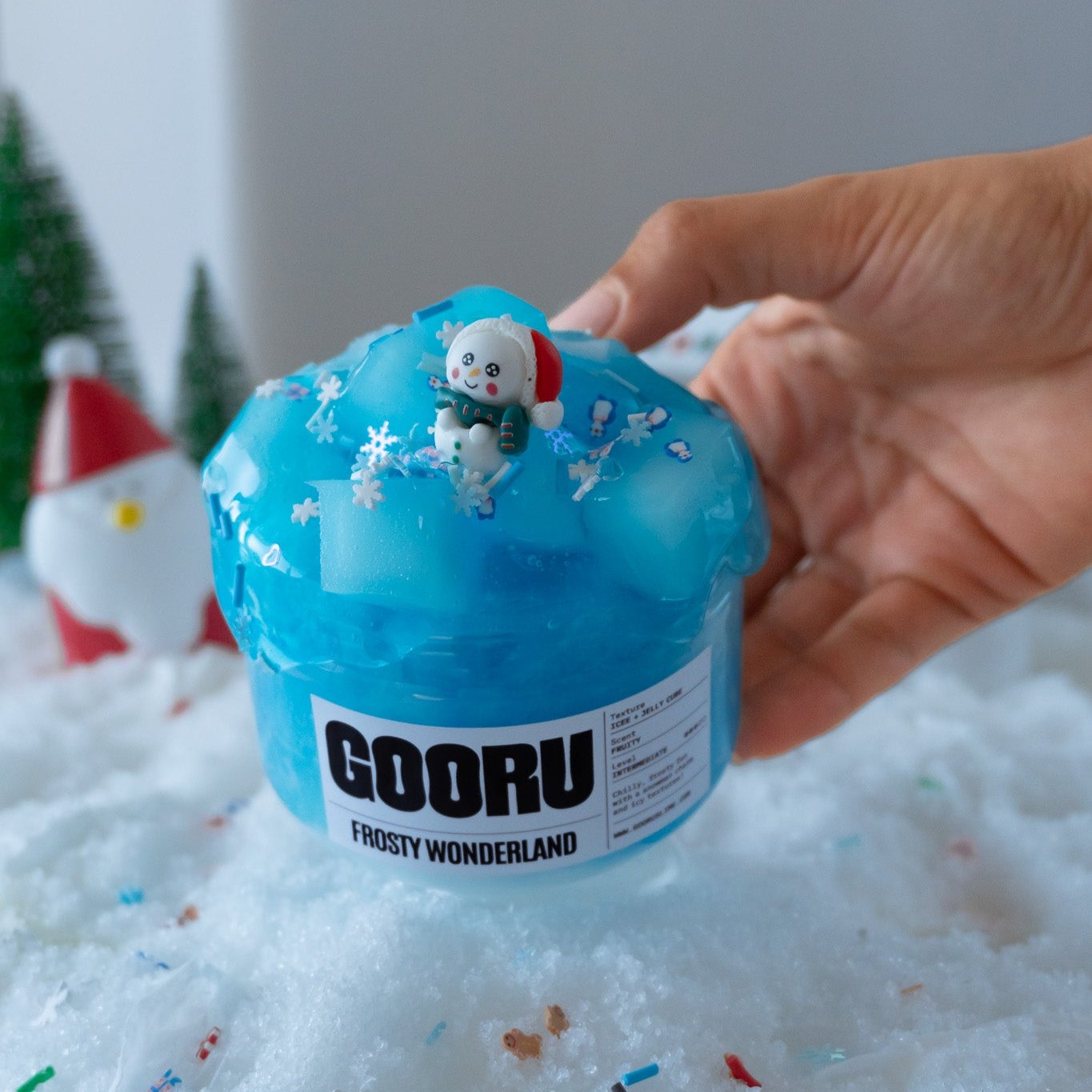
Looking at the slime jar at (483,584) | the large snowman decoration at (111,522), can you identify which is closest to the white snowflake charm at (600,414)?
the slime jar at (483,584)

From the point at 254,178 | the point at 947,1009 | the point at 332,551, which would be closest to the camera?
the point at 332,551

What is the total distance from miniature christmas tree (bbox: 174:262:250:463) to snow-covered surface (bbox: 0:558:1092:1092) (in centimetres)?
48

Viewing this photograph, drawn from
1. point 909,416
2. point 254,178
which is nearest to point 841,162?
point 909,416

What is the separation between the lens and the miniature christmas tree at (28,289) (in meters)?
1.27

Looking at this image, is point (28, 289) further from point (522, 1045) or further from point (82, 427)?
point (522, 1045)

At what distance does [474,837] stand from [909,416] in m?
0.52

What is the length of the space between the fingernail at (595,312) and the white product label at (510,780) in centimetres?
23

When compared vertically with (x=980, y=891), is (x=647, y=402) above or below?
above

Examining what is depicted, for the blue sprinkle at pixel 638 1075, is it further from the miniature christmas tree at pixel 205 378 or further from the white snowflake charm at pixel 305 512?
the miniature christmas tree at pixel 205 378

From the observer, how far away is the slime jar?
1.95 ft

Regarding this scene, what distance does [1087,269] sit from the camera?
0.83 m

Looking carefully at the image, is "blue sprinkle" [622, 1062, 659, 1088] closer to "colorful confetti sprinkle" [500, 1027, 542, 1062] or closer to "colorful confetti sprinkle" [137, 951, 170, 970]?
"colorful confetti sprinkle" [500, 1027, 542, 1062]

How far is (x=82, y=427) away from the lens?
1125 mm

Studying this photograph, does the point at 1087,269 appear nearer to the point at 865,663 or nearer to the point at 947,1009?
the point at 865,663
